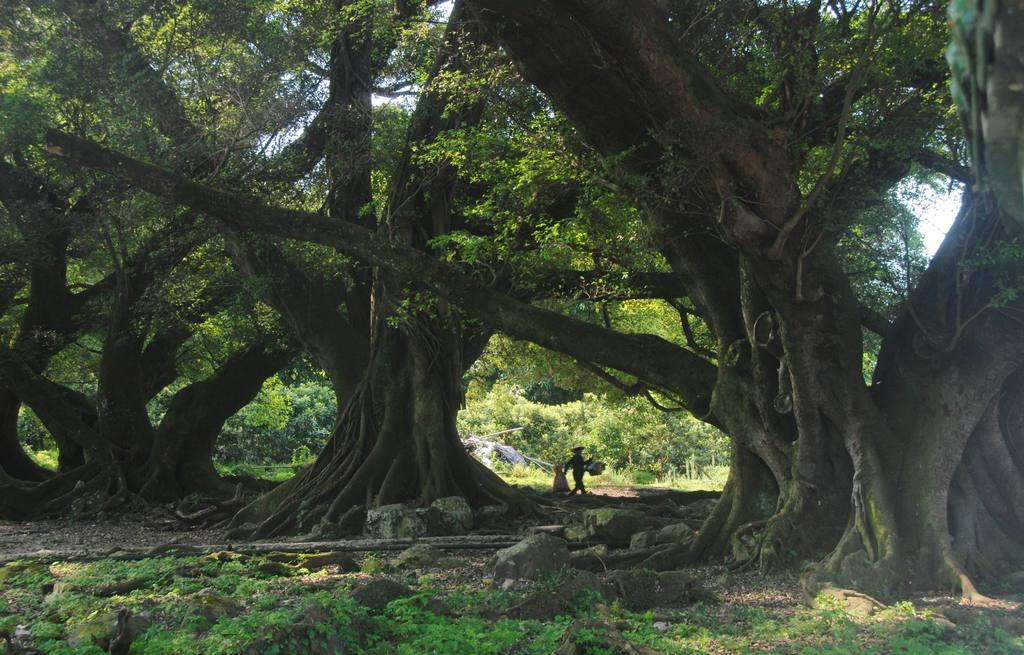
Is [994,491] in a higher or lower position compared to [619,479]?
higher

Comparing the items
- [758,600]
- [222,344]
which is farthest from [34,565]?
[222,344]

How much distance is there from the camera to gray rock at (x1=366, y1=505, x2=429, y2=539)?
34.4 feet

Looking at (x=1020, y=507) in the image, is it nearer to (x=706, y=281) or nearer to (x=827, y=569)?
(x=827, y=569)

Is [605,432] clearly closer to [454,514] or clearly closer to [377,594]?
[454,514]

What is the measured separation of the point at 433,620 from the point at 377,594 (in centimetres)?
63

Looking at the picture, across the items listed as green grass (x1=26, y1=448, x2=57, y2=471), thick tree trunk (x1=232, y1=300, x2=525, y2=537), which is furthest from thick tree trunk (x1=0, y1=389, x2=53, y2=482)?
thick tree trunk (x1=232, y1=300, x2=525, y2=537)

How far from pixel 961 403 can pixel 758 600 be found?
2528mm

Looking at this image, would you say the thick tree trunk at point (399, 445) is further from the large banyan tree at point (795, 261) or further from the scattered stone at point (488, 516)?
the large banyan tree at point (795, 261)

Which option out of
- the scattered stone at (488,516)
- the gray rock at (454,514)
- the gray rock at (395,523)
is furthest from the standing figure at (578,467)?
the gray rock at (395,523)

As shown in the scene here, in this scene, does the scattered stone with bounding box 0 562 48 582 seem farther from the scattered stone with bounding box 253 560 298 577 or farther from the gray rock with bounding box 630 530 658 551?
the gray rock with bounding box 630 530 658 551

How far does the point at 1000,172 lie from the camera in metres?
1.69

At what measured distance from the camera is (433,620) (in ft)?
17.9

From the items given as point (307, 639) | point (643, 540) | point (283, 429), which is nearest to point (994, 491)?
point (643, 540)

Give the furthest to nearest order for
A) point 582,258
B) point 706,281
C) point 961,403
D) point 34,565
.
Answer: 1. point 582,258
2. point 706,281
3. point 34,565
4. point 961,403
